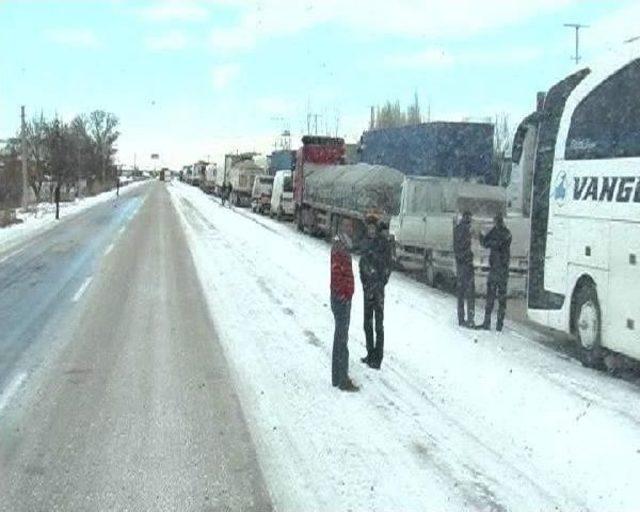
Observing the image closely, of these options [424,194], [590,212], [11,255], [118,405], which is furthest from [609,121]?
[11,255]

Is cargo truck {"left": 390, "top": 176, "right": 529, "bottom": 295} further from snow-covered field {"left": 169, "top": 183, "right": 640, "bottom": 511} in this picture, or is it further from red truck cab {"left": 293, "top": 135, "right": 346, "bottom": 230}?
red truck cab {"left": 293, "top": 135, "right": 346, "bottom": 230}

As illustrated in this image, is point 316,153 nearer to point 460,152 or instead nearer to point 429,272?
point 460,152

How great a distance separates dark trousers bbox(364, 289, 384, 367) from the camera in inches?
372

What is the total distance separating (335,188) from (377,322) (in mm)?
18855

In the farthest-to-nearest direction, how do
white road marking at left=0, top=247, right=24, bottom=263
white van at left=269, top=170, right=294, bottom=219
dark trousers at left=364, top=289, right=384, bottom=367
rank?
white van at left=269, top=170, right=294, bottom=219
white road marking at left=0, top=247, right=24, bottom=263
dark trousers at left=364, top=289, right=384, bottom=367

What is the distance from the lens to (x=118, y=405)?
26.2 feet

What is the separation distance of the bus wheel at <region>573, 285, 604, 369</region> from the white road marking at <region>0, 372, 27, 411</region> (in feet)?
20.0

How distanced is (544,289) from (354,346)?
2.54 m

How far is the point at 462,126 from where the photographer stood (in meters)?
21.5

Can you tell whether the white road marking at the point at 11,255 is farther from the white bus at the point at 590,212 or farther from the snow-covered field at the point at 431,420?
the white bus at the point at 590,212

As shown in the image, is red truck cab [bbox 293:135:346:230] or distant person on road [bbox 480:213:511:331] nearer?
distant person on road [bbox 480:213:511:331]

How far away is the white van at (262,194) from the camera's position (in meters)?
50.1

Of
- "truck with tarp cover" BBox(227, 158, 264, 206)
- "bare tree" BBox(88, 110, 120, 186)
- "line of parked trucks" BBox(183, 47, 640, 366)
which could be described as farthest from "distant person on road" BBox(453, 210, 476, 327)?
"bare tree" BBox(88, 110, 120, 186)

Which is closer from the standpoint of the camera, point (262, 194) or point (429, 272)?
point (429, 272)
